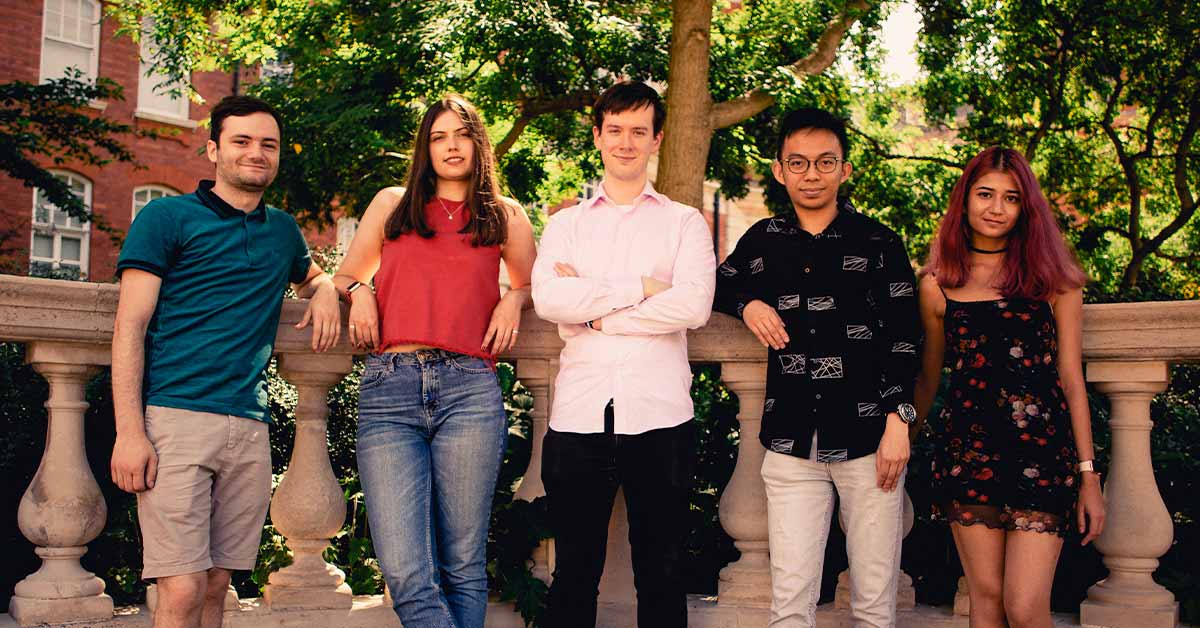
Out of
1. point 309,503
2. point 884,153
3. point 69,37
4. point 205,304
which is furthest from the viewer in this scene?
point 69,37

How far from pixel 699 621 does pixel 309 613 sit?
1.31 meters

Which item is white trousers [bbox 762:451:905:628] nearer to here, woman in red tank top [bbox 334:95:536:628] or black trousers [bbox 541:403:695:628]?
black trousers [bbox 541:403:695:628]

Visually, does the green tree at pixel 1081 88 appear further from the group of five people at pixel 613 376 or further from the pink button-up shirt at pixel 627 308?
the pink button-up shirt at pixel 627 308

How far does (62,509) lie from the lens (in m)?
3.17

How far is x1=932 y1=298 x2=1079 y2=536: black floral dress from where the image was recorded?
9.74ft

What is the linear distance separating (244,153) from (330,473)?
111 centimetres

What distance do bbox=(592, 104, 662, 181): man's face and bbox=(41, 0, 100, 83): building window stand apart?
1866 cm

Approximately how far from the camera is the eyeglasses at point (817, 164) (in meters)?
3.30

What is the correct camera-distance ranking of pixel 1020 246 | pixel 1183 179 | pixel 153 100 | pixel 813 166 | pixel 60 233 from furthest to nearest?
pixel 153 100
pixel 60 233
pixel 1183 179
pixel 813 166
pixel 1020 246

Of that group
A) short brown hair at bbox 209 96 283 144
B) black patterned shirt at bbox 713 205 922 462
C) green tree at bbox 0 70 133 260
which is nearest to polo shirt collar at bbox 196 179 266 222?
short brown hair at bbox 209 96 283 144

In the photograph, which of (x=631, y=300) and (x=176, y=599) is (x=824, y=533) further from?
(x=176, y=599)

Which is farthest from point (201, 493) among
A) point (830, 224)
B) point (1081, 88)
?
point (1081, 88)

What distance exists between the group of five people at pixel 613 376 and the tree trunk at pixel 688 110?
6.24 meters

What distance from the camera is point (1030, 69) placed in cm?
1358
